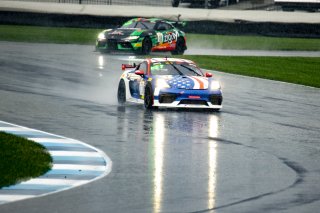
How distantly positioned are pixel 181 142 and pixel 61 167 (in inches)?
121

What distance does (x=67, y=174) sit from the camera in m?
13.4

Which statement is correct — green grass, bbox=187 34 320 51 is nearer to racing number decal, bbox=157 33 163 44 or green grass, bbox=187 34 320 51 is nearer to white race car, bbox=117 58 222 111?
racing number decal, bbox=157 33 163 44

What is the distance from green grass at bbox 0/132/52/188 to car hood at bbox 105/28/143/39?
2017 cm

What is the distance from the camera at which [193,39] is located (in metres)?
46.5

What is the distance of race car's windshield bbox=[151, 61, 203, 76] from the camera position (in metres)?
22.2

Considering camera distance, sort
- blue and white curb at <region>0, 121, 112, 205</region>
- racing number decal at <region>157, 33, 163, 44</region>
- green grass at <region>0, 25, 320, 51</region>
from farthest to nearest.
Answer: green grass at <region>0, 25, 320, 51</region>, racing number decal at <region>157, 33, 163, 44</region>, blue and white curb at <region>0, 121, 112, 205</region>

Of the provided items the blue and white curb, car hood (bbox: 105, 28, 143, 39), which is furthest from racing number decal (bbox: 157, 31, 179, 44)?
the blue and white curb

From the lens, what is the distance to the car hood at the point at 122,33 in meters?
36.8

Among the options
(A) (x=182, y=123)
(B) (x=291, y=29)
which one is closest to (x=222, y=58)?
(B) (x=291, y=29)

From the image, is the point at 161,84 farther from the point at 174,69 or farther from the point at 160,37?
the point at 160,37

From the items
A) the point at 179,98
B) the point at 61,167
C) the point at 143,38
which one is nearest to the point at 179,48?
the point at 143,38

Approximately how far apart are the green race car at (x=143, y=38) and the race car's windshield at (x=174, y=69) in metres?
14.5

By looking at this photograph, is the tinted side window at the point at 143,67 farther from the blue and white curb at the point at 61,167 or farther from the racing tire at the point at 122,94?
the blue and white curb at the point at 61,167

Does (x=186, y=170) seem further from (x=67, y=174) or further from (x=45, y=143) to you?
(x=45, y=143)
